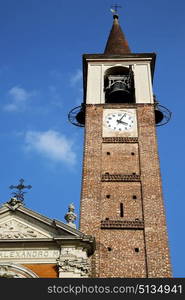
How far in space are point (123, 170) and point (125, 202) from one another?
1736mm

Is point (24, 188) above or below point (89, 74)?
below

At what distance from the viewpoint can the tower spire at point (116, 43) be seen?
2929 centimetres

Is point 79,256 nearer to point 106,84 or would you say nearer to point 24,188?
point 24,188

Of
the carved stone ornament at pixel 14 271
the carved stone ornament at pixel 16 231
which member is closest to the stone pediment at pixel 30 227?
the carved stone ornament at pixel 16 231

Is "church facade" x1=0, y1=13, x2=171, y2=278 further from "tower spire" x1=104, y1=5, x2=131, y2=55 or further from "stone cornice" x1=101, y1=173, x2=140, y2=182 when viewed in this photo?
"tower spire" x1=104, y1=5, x2=131, y2=55

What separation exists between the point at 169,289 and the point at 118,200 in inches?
330

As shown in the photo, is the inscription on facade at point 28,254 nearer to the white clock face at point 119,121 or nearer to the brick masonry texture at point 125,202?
the brick masonry texture at point 125,202

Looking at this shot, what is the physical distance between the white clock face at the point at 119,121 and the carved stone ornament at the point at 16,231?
7.10m

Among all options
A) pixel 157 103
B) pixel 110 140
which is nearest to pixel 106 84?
pixel 157 103

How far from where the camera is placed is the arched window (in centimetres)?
2597

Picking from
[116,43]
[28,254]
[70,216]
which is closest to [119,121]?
[70,216]

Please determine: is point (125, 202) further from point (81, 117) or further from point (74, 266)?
point (81, 117)

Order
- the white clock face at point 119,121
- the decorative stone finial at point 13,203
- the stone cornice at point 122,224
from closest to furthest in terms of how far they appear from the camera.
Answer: the decorative stone finial at point 13,203, the stone cornice at point 122,224, the white clock face at point 119,121

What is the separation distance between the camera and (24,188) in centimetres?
1952
